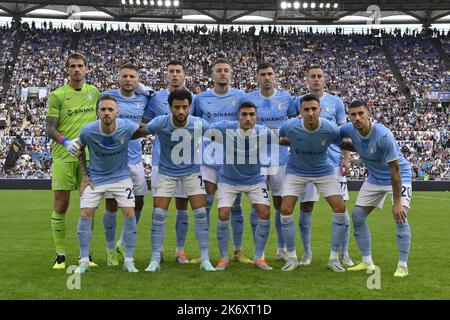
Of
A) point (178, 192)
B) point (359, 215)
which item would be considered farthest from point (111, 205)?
point (359, 215)

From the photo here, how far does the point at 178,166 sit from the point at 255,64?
36.7m

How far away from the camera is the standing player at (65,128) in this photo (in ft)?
24.8

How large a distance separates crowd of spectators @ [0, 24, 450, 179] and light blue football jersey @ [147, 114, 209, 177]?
27.2 metres

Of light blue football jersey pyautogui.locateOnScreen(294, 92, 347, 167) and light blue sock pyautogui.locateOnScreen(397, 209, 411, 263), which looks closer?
light blue sock pyautogui.locateOnScreen(397, 209, 411, 263)

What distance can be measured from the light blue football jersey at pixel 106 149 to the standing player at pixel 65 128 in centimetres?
40

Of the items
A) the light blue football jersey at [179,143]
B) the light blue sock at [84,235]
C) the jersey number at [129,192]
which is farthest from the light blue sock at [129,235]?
the light blue football jersey at [179,143]

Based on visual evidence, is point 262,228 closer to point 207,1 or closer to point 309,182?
point 309,182

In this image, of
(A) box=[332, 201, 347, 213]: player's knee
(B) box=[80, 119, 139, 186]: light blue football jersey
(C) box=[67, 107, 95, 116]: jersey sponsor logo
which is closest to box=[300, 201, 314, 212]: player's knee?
(A) box=[332, 201, 347, 213]: player's knee

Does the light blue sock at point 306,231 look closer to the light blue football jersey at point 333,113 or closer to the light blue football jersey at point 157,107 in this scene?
the light blue football jersey at point 333,113

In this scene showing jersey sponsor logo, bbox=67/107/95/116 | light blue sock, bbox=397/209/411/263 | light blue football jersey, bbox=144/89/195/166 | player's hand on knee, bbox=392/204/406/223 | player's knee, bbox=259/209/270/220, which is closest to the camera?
player's hand on knee, bbox=392/204/406/223

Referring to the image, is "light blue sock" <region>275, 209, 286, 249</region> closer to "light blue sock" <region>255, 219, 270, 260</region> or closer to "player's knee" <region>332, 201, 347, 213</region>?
"light blue sock" <region>255, 219, 270, 260</region>

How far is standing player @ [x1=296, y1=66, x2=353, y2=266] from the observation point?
805cm

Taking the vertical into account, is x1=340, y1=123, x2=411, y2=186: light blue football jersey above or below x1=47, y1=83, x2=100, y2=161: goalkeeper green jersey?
below

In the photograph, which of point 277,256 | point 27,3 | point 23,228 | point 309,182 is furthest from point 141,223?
point 27,3
